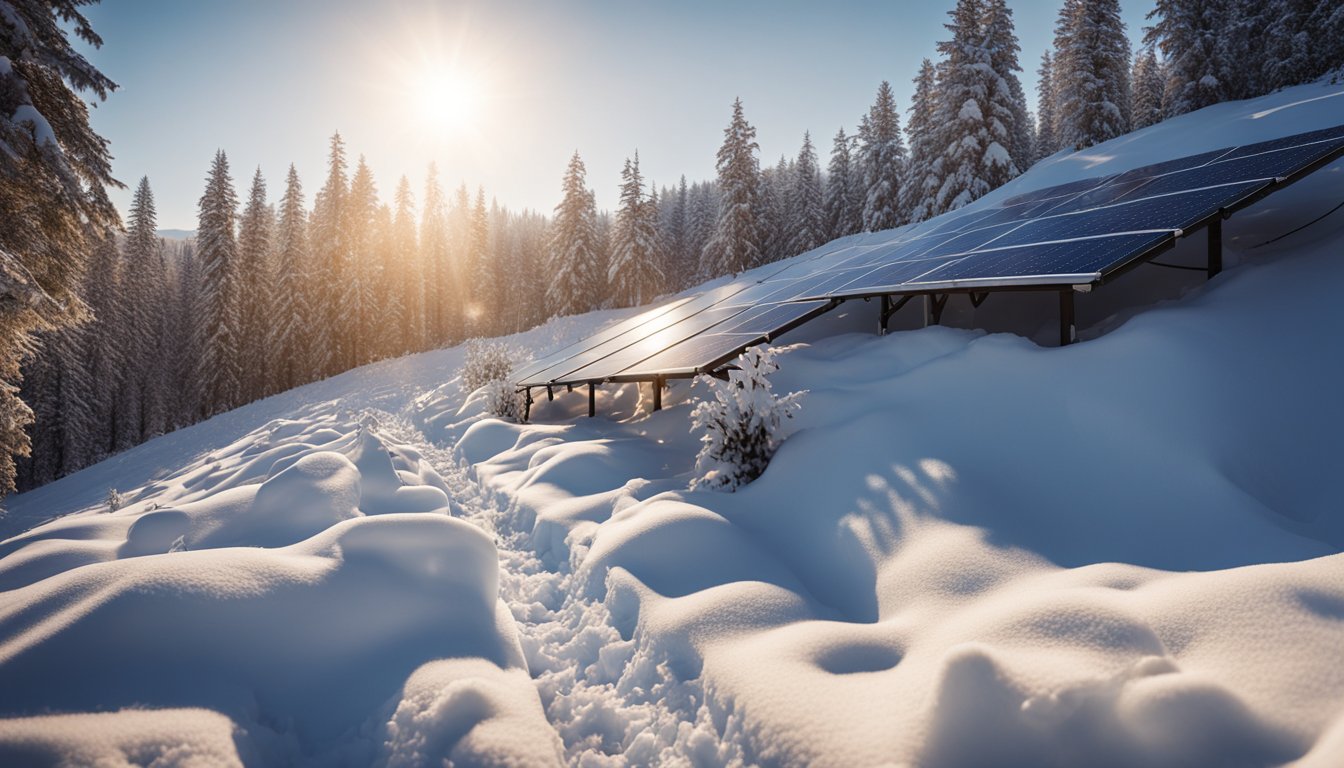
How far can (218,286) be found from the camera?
119 feet

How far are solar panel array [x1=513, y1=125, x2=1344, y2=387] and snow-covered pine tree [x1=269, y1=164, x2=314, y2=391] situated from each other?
35.4 meters

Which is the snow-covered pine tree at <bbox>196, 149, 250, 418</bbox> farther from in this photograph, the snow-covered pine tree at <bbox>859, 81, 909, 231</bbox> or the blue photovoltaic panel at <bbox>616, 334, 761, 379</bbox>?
the snow-covered pine tree at <bbox>859, 81, 909, 231</bbox>

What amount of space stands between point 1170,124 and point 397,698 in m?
28.2

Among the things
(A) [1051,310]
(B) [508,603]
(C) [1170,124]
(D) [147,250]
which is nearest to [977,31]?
(C) [1170,124]

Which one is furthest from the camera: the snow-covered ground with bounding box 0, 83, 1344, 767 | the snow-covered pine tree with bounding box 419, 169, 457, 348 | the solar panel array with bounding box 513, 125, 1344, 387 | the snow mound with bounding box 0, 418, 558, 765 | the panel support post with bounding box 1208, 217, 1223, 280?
the snow-covered pine tree with bounding box 419, 169, 457, 348

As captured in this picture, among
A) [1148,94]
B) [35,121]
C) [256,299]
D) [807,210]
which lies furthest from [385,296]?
[1148,94]

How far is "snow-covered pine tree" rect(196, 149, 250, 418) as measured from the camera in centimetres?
3609

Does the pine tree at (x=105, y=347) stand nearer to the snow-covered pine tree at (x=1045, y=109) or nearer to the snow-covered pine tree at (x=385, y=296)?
the snow-covered pine tree at (x=385, y=296)

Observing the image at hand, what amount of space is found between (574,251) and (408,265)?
2086 centimetres

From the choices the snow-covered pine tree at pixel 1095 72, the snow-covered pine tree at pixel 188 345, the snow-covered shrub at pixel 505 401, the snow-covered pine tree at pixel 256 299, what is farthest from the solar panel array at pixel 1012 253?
the snow-covered pine tree at pixel 188 345

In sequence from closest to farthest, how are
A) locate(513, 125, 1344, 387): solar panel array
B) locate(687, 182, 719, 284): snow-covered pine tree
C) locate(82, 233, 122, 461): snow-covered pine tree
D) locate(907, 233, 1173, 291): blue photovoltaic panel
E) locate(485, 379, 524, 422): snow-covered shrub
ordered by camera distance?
locate(907, 233, 1173, 291): blue photovoltaic panel → locate(513, 125, 1344, 387): solar panel array → locate(485, 379, 524, 422): snow-covered shrub → locate(82, 233, 122, 461): snow-covered pine tree → locate(687, 182, 719, 284): snow-covered pine tree

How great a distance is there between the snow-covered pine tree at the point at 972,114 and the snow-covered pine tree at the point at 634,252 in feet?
68.8

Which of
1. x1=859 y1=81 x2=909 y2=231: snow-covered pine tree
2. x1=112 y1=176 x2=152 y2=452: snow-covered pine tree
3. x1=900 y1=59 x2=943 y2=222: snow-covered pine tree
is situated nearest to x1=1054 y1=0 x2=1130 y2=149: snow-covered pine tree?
x1=900 y1=59 x2=943 y2=222: snow-covered pine tree

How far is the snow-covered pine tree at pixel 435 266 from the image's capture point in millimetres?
62281
